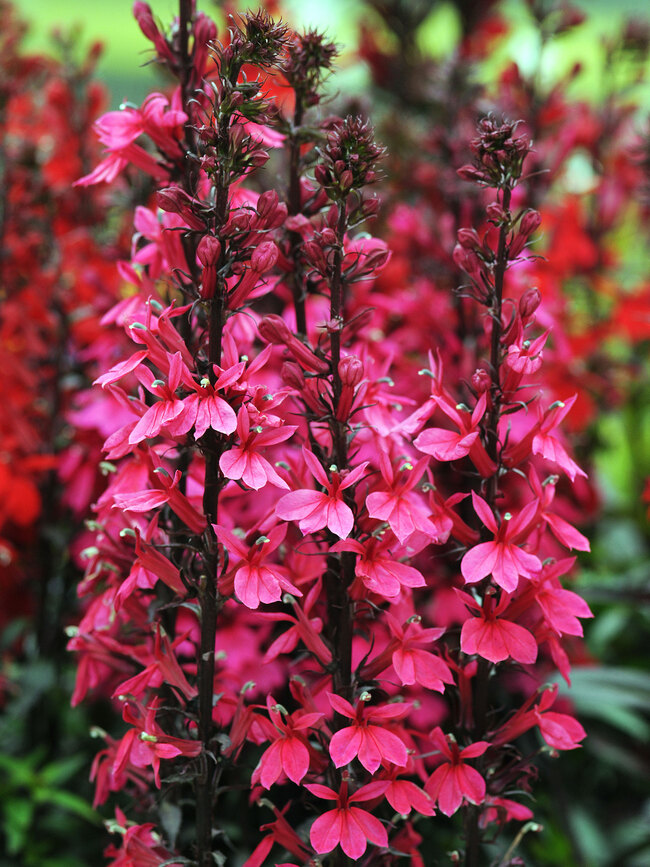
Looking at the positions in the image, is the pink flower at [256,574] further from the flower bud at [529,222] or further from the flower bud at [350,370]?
the flower bud at [529,222]

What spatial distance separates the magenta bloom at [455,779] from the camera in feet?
2.45

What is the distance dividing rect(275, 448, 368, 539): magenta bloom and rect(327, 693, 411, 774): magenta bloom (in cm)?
15

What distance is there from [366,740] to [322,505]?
207 mm

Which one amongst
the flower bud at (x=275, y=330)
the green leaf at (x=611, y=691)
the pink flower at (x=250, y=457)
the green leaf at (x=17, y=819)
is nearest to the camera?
the pink flower at (x=250, y=457)

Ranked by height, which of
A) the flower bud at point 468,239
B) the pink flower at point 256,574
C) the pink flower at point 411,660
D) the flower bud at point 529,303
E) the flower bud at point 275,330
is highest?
the flower bud at point 468,239

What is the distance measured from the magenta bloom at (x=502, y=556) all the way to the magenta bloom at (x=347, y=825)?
8.3 inches

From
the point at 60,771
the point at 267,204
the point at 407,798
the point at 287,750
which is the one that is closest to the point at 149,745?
the point at 287,750

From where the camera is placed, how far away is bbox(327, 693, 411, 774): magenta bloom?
687 millimetres

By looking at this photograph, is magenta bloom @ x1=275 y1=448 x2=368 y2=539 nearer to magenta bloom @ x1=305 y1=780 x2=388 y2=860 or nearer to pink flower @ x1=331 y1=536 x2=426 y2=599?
pink flower @ x1=331 y1=536 x2=426 y2=599

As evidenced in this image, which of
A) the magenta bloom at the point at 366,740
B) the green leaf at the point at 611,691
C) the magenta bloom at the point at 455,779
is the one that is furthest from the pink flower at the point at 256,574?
the green leaf at the point at 611,691

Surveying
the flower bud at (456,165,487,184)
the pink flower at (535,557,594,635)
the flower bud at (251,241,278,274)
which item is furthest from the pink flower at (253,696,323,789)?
the flower bud at (456,165,487,184)

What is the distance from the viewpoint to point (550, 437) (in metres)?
0.80

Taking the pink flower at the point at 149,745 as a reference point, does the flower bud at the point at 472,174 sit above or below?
above

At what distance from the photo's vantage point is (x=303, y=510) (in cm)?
71
